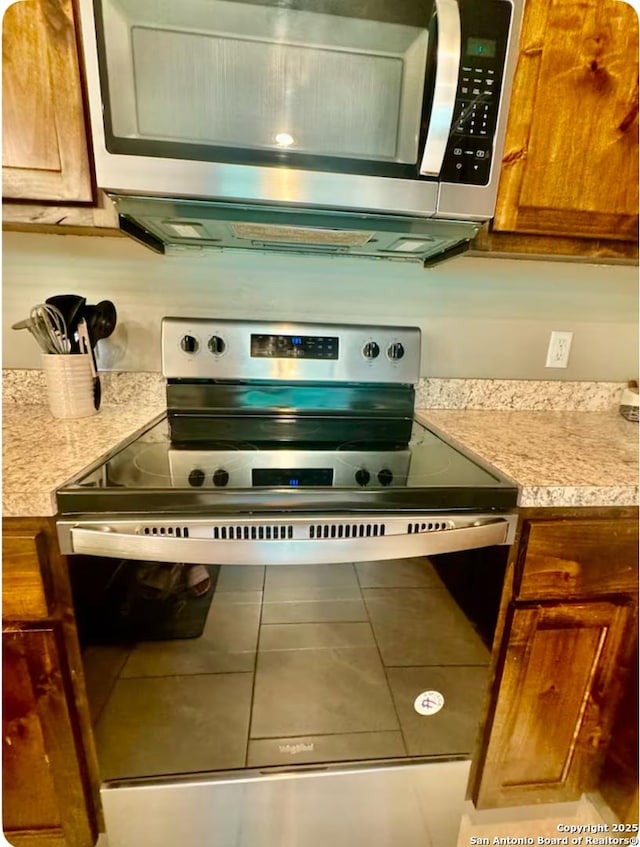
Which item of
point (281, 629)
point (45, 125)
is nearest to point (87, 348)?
point (45, 125)

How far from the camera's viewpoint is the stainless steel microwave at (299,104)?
2.38ft

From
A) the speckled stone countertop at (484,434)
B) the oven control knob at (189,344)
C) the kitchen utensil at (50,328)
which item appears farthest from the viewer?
the oven control knob at (189,344)

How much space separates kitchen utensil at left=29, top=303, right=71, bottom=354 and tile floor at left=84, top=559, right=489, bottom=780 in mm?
704

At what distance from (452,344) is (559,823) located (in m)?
1.33

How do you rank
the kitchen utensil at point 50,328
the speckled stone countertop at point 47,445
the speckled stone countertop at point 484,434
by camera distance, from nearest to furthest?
the speckled stone countertop at point 47,445 < the speckled stone countertop at point 484,434 < the kitchen utensil at point 50,328

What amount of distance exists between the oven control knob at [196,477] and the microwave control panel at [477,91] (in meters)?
0.78

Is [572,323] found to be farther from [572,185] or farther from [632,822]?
[632,822]

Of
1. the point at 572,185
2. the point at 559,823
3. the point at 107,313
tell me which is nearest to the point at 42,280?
the point at 107,313

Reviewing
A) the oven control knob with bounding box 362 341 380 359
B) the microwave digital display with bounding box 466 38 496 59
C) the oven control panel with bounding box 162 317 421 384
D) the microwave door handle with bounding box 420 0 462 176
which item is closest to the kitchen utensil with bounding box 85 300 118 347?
the oven control panel with bounding box 162 317 421 384

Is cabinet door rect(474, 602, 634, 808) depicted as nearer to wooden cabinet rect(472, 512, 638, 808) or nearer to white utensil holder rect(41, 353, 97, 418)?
wooden cabinet rect(472, 512, 638, 808)

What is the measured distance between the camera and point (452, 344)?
1331 mm

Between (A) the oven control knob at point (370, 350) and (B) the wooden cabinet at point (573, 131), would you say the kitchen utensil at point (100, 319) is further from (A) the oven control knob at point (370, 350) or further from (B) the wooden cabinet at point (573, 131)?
(B) the wooden cabinet at point (573, 131)

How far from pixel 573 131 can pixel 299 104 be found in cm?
64

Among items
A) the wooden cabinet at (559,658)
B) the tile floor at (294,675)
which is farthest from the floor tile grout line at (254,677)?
the wooden cabinet at (559,658)
